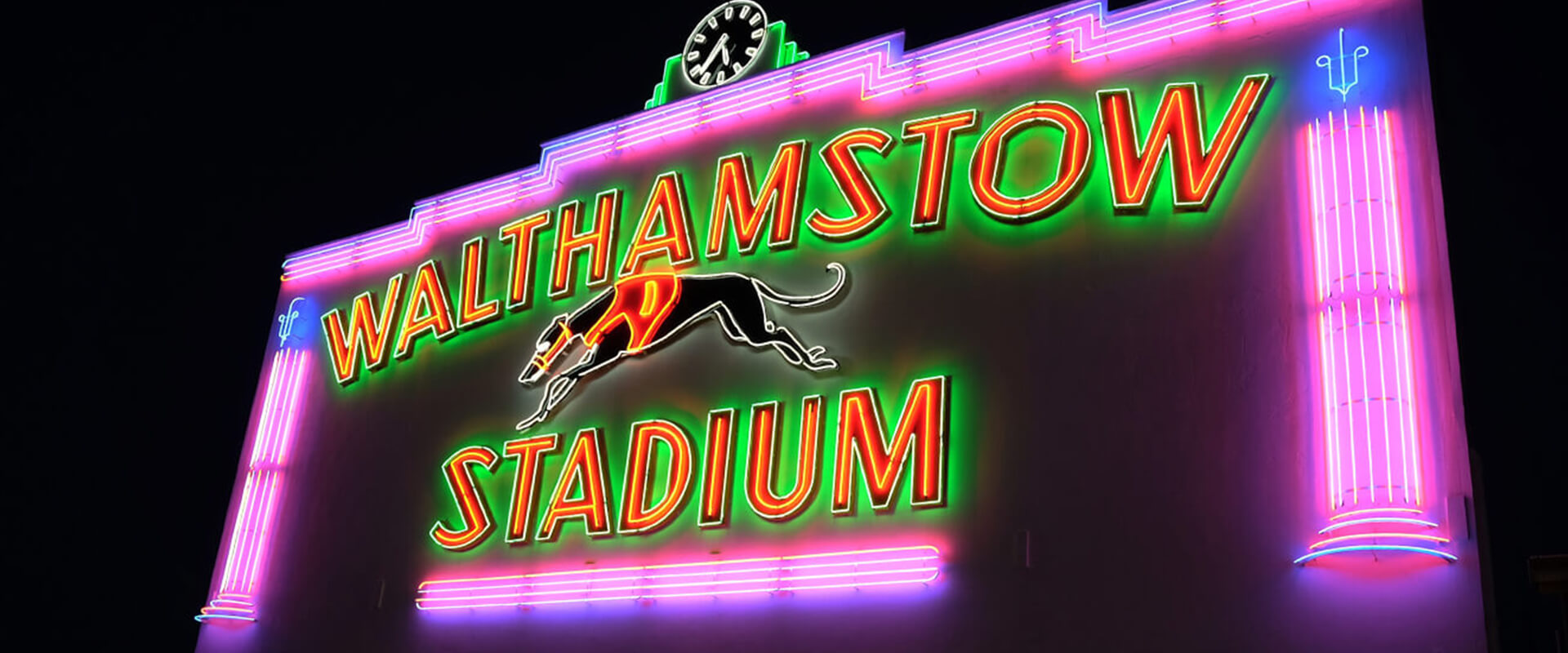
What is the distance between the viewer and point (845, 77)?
12.7m

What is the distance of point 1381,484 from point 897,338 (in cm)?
422

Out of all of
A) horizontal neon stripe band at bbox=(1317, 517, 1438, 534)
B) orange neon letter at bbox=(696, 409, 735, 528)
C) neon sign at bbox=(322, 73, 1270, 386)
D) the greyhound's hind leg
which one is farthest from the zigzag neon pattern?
horizontal neon stripe band at bbox=(1317, 517, 1438, 534)

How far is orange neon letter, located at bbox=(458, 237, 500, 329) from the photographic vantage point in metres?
14.6

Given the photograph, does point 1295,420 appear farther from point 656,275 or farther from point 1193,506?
point 656,275

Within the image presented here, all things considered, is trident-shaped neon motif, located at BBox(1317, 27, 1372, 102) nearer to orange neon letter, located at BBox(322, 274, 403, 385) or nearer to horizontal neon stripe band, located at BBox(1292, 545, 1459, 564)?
horizontal neon stripe band, located at BBox(1292, 545, 1459, 564)

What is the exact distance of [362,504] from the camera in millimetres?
14617

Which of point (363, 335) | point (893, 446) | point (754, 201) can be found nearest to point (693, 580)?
point (893, 446)

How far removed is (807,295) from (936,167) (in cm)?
170

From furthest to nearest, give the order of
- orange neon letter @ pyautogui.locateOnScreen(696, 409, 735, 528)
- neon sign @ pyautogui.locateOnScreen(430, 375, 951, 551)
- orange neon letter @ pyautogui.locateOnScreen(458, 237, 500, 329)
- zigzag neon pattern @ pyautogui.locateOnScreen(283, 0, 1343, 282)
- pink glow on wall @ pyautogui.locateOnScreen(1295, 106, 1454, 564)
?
1. orange neon letter @ pyautogui.locateOnScreen(458, 237, 500, 329)
2. orange neon letter @ pyautogui.locateOnScreen(696, 409, 735, 528)
3. zigzag neon pattern @ pyautogui.locateOnScreen(283, 0, 1343, 282)
4. neon sign @ pyautogui.locateOnScreen(430, 375, 951, 551)
5. pink glow on wall @ pyautogui.locateOnScreen(1295, 106, 1454, 564)

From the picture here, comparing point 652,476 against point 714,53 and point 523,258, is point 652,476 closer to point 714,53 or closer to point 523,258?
point 523,258

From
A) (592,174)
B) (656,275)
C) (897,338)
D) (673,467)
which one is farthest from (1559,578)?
(592,174)

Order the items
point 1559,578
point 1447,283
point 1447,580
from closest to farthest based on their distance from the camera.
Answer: point 1447,580 < point 1447,283 < point 1559,578

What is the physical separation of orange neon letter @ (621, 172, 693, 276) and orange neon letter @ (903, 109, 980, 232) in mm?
2687

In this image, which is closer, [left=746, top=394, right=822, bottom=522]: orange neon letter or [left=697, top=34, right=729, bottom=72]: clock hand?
[left=746, top=394, right=822, bottom=522]: orange neon letter
